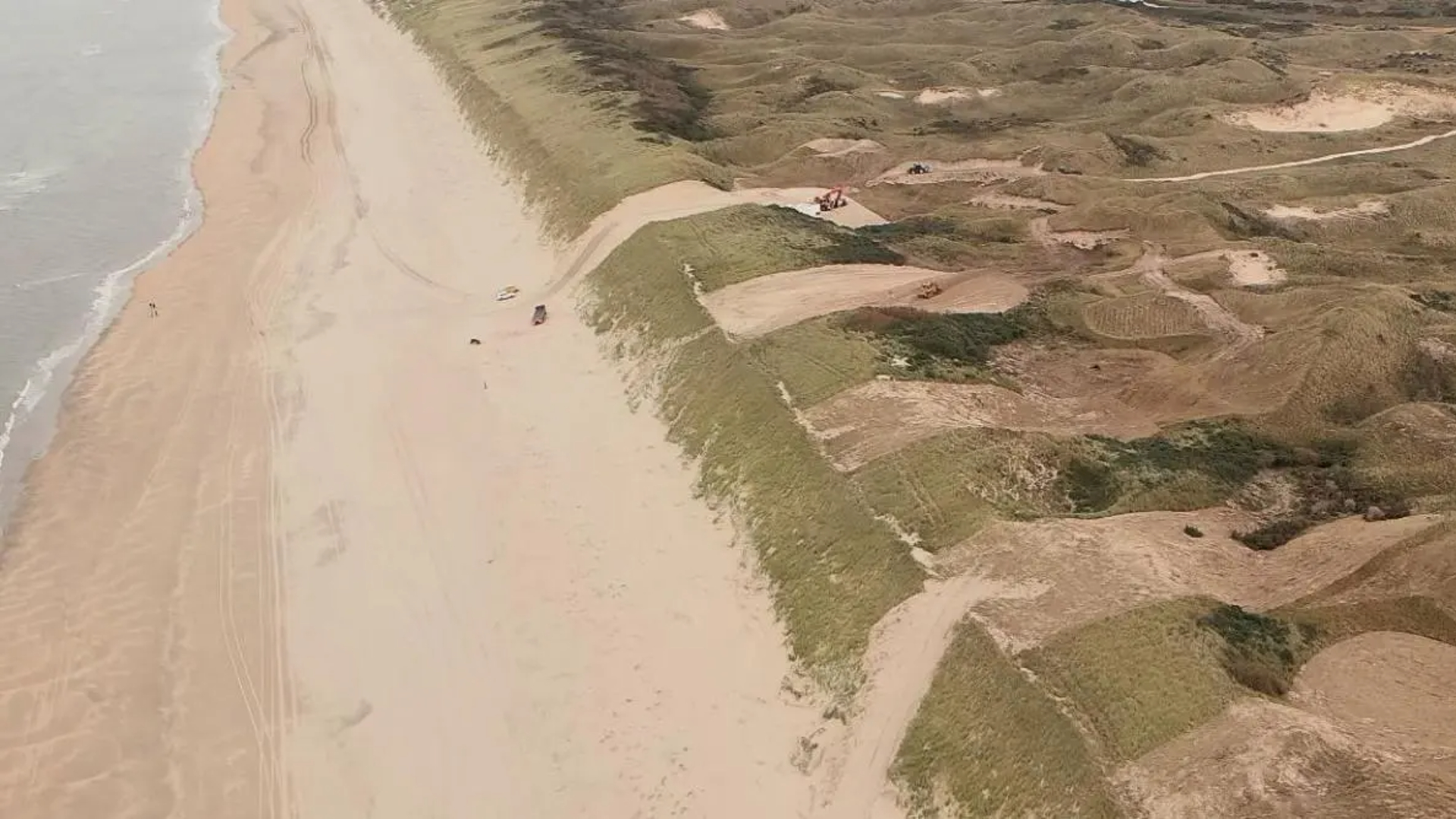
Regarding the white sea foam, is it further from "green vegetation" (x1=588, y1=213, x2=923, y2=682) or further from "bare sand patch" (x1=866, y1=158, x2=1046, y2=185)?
"bare sand patch" (x1=866, y1=158, x2=1046, y2=185)

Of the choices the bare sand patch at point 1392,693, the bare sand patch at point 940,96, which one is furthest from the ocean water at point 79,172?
the bare sand patch at point 940,96

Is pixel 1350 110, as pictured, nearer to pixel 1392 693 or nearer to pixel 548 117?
pixel 548 117

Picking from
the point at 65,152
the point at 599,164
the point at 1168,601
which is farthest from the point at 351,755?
the point at 65,152

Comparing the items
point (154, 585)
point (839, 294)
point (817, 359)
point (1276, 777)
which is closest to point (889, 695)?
point (1276, 777)

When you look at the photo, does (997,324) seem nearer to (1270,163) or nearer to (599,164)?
(599,164)

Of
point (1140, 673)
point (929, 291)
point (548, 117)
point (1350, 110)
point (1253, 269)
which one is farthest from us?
point (1350, 110)

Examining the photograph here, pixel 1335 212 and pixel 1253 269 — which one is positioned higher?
pixel 1253 269
